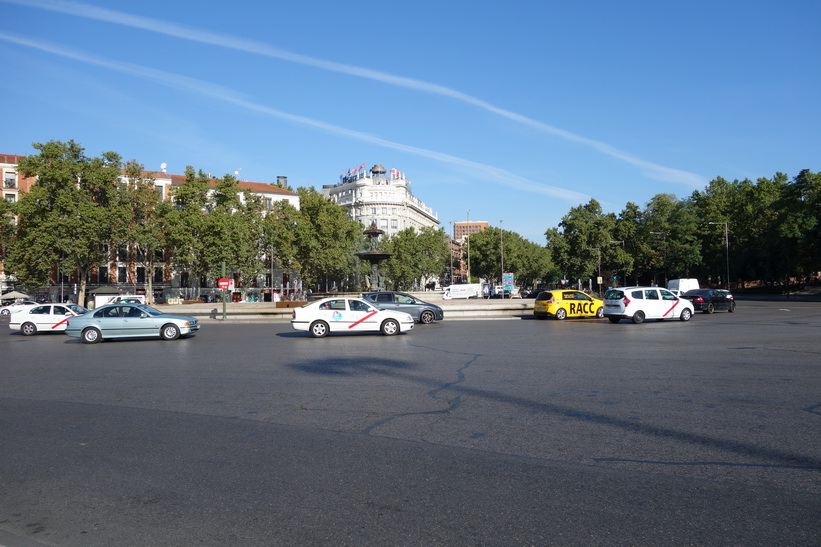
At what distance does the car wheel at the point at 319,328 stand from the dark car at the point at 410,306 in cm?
768

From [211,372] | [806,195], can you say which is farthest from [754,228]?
[211,372]

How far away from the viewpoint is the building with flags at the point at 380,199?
131125 mm

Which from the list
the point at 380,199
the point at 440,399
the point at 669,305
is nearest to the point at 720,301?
the point at 669,305

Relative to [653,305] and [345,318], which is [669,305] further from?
[345,318]

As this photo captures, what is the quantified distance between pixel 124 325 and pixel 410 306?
12778 mm

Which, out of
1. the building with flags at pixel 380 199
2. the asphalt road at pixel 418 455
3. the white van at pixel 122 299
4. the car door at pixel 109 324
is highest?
the building with flags at pixel 380 199

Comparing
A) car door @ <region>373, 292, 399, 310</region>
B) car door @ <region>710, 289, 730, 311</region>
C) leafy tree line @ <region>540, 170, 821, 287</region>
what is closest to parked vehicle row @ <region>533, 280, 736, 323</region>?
car door @ <region>710, 289, 730, 311</region>

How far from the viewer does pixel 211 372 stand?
12602 mm

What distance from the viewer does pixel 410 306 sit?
97.5 ft

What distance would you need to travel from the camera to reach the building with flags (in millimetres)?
131125

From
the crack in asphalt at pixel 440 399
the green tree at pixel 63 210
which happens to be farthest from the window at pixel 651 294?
the green tree at pixel 63 210

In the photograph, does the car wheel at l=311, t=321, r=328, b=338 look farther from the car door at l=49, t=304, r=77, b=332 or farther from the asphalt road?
the car door at l=49, t=304, r=77, b=332

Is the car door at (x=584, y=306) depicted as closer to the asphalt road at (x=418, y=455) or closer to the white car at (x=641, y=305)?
the white car at (x=641, y=305)

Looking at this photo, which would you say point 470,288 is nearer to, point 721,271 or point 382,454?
point 721,271
